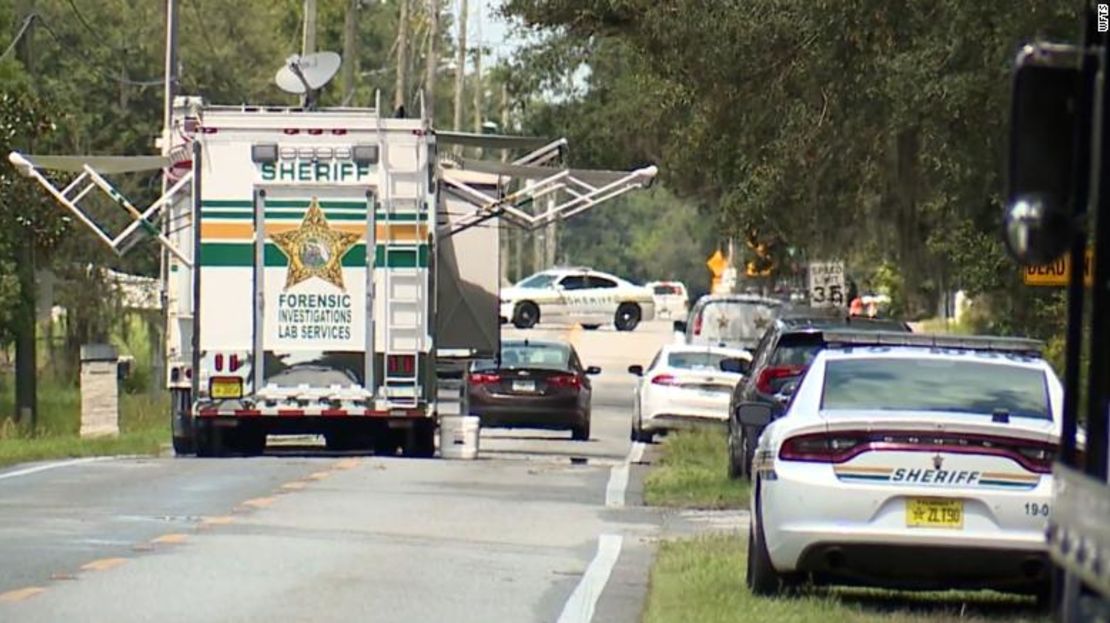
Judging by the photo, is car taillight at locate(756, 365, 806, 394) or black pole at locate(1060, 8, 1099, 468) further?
car taillight at locate(756, 365, 806, 394)

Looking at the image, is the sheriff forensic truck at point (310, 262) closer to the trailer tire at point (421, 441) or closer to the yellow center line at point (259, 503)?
the trailer tire at point (421, 441)

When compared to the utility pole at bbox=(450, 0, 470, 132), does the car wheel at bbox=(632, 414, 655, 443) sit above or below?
below

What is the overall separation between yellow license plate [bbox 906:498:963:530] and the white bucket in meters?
14.3

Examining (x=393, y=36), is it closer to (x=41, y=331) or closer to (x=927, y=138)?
(x=41, y=331)

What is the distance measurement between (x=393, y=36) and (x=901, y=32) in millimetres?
68612

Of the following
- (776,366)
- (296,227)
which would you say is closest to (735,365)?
(776,366)

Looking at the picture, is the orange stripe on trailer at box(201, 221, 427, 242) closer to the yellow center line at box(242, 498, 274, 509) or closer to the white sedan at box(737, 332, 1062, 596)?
the yellow center line at box(242, 498, 274, 509)

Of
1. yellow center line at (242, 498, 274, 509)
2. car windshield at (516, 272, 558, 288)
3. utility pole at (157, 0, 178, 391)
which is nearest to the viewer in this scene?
yellow center line at (242, 498, 274, 509)

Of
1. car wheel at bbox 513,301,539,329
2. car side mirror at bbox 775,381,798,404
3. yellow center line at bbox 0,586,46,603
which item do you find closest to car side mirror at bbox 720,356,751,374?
car side mirror at bbox 775,381,798,404

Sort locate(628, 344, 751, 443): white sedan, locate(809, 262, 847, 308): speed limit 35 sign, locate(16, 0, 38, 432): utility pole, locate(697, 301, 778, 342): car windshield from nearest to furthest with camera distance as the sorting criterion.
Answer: locate(628, 344, 751, 443): white sedan < locate(16, 0, 38, 432): utility pole < locate(809, 262, 847, 308): speed limit 35 sign < locate(697, 301, 778, 342): car windshield

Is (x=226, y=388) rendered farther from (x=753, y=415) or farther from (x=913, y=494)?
(x=913, y=494)

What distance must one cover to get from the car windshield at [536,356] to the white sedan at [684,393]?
1.28 metres

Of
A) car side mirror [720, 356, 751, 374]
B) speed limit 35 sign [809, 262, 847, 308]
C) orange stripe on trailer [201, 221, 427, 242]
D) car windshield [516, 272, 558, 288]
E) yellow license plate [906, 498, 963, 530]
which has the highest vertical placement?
car windshield [516, 272, 558, 288]

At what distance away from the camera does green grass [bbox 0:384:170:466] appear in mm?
27219
